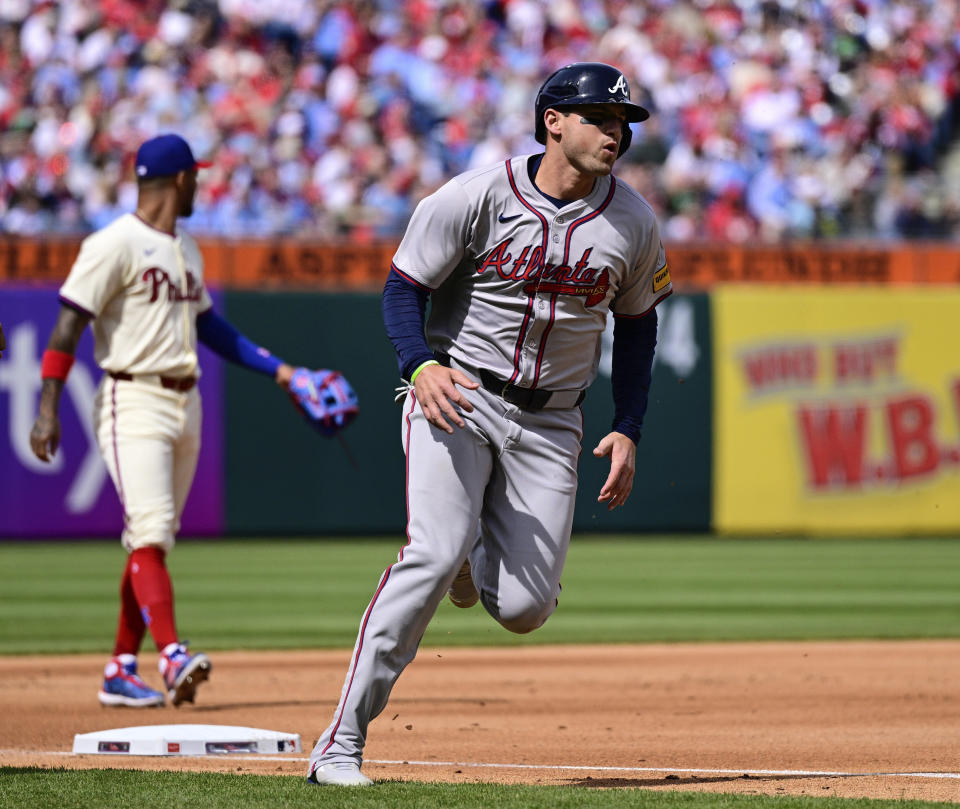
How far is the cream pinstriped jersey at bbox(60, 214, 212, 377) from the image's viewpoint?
20.6 ft

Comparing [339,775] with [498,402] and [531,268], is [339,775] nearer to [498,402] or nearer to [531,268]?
[498,402]

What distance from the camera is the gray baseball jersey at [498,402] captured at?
4.30 m

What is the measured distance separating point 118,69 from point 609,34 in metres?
5.46

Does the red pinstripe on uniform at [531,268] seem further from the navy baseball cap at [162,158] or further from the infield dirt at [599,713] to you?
the navy baseball cap at [162,158]

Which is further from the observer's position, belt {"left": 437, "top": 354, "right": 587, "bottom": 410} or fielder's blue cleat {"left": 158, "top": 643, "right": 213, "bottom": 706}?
fielder's blue cleat {"left": 158, "top": 643, "right": 213, "bottom": 706}

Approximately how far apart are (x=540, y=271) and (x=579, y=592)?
724cm

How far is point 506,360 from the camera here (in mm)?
4496

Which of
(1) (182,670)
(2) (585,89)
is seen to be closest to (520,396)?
(2) (585,89)

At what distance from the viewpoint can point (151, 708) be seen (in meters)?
6.42

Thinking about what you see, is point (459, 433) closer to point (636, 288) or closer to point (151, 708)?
point (636, 288)

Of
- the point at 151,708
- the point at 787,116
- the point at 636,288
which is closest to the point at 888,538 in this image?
the point at 787,116

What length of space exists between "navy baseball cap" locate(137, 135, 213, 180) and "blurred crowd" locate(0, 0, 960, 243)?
835 centimetres

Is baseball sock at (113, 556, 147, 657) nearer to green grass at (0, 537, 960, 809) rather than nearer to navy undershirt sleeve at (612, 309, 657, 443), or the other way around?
green grass at (0, 537, 960, 809)

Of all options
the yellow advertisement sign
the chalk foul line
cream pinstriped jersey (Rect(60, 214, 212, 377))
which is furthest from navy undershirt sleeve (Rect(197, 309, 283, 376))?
the yellow advertisement sign
